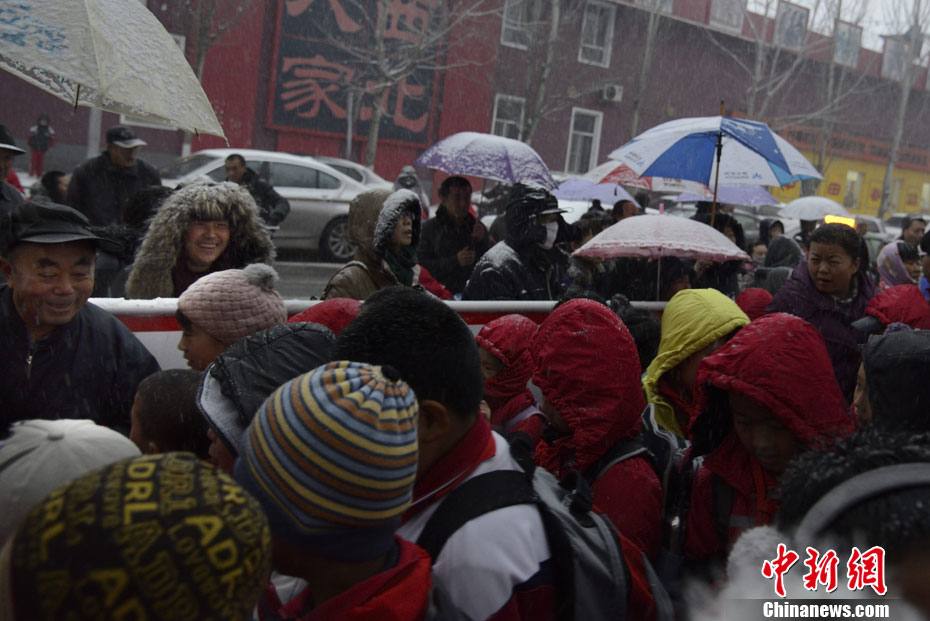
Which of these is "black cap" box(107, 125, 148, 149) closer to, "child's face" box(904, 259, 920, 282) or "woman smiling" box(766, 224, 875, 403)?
"woman smiling" box(766, 224, 875, 403)

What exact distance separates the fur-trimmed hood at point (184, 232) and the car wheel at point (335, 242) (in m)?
10.5

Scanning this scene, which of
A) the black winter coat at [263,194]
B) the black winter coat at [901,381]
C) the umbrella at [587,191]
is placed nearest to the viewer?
the black winter coat at [901,381]

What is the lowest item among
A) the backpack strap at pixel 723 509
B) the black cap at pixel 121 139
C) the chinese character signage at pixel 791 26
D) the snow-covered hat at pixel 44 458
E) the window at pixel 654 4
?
the backpack strap at pixel 723 509

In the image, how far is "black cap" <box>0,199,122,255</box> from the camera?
2646 mm

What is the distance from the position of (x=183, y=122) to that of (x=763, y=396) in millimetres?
2157

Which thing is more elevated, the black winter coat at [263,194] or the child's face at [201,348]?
the black winter coat at [263,194]

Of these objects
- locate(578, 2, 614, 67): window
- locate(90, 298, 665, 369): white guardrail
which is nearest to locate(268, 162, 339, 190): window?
locate(90, 298, 665, 369): white guardrail

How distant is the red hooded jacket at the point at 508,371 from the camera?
3.27 meters

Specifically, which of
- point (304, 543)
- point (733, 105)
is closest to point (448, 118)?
point (733, 105)

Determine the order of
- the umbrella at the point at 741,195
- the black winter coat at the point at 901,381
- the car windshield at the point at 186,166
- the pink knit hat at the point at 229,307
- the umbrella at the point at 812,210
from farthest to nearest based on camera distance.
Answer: the car windshield at the point at 186,166 < the umbrella at the point at 812,210 < the umbrella at the point at 741,195 < the pink knit hat at the point at 229,307 < the black winter coat at the point at 901,381

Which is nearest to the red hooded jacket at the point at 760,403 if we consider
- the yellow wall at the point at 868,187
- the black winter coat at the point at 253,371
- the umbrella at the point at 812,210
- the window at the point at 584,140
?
the black winter coat at the point at 253,371

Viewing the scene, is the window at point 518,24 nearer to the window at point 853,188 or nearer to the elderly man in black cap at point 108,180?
the window at point 853,188

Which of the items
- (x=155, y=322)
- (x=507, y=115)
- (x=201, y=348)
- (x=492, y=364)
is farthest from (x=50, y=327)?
(x=507, y=115)

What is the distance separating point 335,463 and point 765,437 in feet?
4.86
